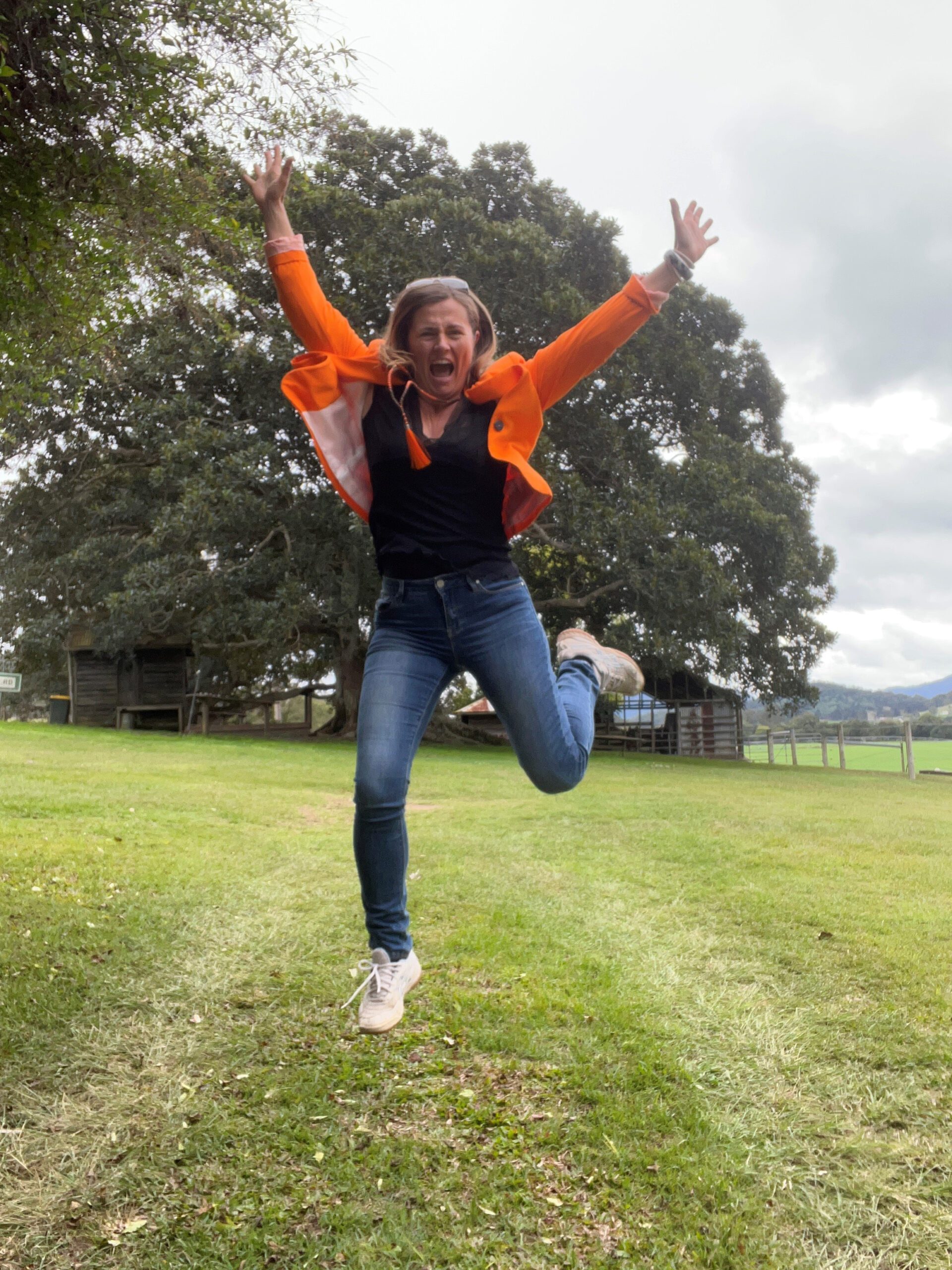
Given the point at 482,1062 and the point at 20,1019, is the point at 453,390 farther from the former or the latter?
the point at 20,1019

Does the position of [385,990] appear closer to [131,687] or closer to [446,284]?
[446,284]

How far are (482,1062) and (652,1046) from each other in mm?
770

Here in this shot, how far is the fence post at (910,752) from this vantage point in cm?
2259

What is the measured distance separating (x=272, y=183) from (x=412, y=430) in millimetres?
1089

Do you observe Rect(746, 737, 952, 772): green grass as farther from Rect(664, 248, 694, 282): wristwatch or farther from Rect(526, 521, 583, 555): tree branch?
Rect(664, 248, 694, 282): wristwatch

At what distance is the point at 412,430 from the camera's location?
351 cm

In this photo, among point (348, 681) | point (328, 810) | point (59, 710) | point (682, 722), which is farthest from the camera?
point (682, 722)

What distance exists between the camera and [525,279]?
890 inches

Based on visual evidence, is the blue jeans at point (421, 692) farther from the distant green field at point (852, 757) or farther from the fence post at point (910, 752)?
the distant green field at point (852, 757)

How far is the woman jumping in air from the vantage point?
3525 millimetres

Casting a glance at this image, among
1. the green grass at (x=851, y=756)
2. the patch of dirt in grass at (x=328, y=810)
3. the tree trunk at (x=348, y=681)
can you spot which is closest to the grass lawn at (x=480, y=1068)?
the patch of dirt in grass at (x=328, y=810)

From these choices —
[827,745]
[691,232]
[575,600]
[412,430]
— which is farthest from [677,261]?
[827,745]

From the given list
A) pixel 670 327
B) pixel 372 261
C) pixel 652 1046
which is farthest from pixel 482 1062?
pixel 670 327

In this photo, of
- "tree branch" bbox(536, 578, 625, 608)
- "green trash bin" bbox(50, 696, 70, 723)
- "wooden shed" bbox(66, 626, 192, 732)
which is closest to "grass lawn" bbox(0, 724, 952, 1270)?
"tree branch" bbox(536, 578, 625, 608)
